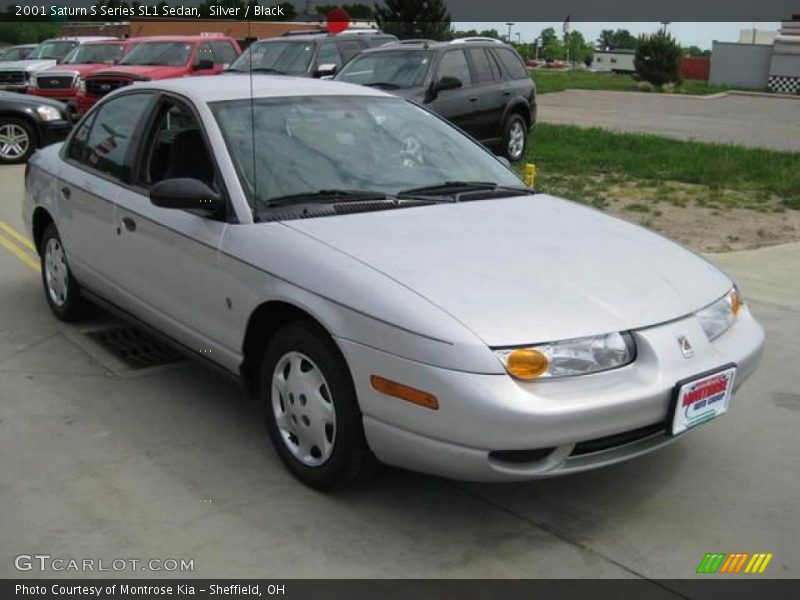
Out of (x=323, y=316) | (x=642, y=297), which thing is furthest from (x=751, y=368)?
(x=323, y=316)

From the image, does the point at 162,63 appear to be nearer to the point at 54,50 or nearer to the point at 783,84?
the point at 54,50

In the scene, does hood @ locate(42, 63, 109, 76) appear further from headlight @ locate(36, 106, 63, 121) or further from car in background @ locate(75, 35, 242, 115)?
headlight @ locate(36, 106, 63, 121)

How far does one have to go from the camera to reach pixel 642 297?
10.7 ft

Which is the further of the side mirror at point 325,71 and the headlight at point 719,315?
the side mirror at point 325,71

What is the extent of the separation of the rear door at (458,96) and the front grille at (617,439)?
8728mm

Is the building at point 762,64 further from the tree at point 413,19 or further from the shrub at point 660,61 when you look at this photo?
the tree at point 413,19

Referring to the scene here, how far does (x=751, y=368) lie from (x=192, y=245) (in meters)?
2.39

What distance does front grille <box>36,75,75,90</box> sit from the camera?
1686 centimetres

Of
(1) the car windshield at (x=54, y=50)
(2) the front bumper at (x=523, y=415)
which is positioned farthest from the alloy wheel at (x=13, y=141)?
(2) the front bumper at (x=523, y=415)

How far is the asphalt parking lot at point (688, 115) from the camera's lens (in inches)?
725

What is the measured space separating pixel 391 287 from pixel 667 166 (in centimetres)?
1017

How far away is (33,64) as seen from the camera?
67.8ft

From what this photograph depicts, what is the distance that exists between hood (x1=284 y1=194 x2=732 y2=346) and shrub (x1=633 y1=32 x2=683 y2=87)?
3453 cm

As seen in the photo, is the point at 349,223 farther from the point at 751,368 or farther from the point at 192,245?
the point at 751,368
